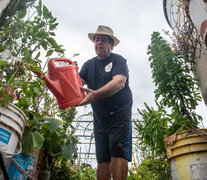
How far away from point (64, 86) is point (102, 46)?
61 cm

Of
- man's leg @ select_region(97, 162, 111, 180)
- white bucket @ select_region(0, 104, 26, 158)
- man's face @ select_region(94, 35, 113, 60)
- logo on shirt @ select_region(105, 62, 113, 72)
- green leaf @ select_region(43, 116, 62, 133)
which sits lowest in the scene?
man's leg @ select_region(97, 162, 111, 180)

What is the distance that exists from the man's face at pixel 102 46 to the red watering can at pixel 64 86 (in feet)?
1.46

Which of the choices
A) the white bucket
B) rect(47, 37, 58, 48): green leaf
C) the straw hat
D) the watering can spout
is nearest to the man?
the straw hat

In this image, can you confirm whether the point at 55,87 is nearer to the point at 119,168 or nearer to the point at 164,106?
the point at 119,168

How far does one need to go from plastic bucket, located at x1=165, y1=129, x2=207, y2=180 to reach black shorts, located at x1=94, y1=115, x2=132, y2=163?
1.44 feet

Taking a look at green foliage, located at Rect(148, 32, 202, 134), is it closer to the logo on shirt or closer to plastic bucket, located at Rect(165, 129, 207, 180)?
plastic bucket, located at Rect(165, 129, 207, 180)

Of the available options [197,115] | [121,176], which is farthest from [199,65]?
[121,176]

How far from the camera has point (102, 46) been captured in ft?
5.81

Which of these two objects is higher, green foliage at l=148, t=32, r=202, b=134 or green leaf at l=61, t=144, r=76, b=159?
green foliage at l=148, t=32, r=202, b=134

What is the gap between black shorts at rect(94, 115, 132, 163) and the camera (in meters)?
1.35

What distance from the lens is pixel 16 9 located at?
59.7 inches

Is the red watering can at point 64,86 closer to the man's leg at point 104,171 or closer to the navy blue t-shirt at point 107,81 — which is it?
the navy blue t-shirt at point 107,81

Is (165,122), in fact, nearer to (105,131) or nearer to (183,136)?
(183,136)

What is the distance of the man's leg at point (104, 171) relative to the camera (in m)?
1.46
